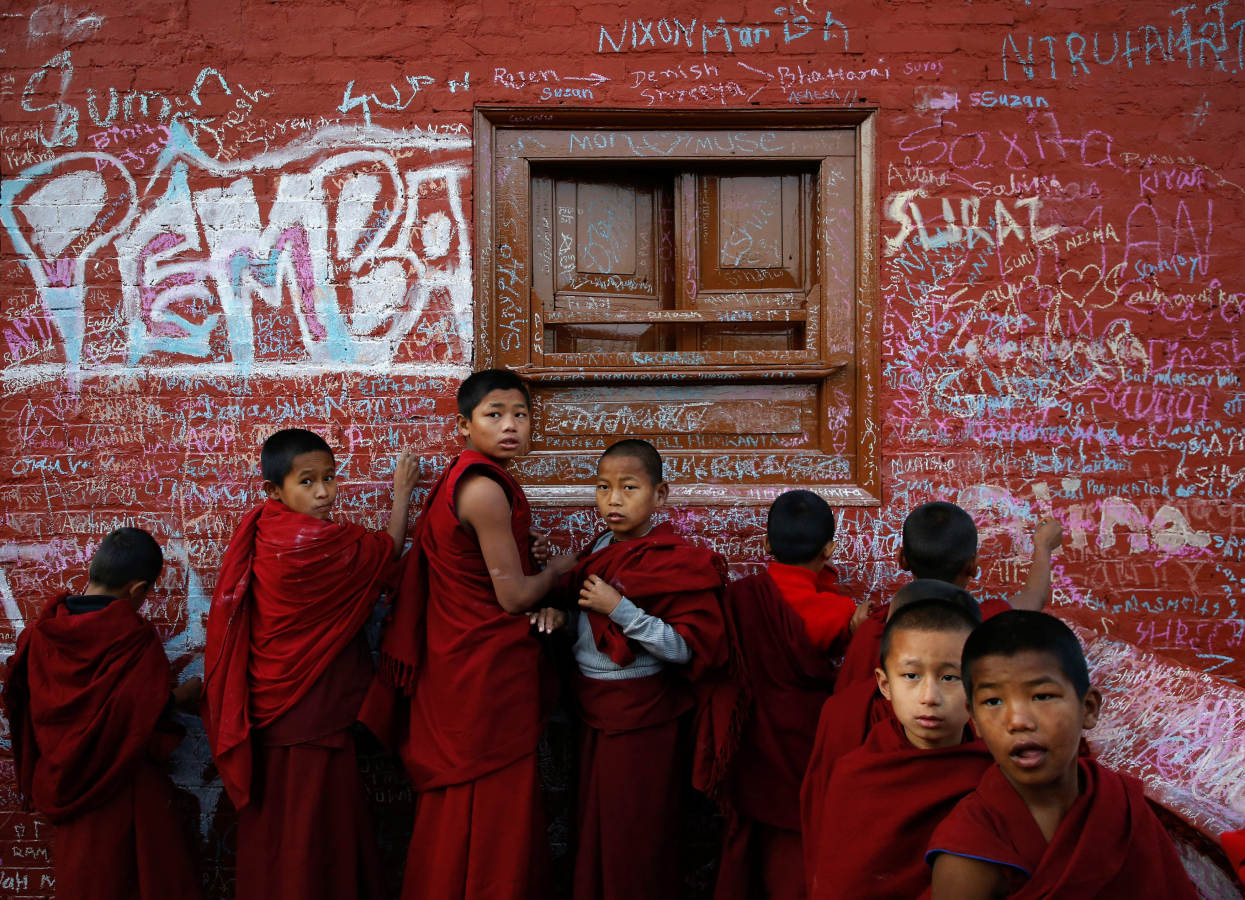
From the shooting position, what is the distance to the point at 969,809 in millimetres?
1877

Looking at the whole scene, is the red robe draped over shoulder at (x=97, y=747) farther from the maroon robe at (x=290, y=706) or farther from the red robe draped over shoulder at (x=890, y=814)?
the red robe draped over shoulder at (x=890, y=814)

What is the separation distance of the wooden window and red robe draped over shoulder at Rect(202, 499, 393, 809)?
3.11ft

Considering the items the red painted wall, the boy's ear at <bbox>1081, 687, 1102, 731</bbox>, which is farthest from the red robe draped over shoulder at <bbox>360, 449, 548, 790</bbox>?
the boy's ear at <bbox>1081, 687, 1102, 731</bbox>

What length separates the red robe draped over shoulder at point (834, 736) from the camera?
245cm

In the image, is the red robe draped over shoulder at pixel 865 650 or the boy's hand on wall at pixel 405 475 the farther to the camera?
the boy's hand on wall at pixel 405 475

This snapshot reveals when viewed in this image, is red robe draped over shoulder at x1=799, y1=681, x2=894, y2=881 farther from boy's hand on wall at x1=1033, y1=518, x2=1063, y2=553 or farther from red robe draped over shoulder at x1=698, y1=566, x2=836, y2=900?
boy's hand on wall at x1=1033, y1=518, x2=1063, y2=553

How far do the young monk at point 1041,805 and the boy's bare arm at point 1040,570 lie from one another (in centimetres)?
142

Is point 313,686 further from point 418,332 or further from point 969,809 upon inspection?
point 969,809

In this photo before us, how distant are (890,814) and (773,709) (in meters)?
0.98

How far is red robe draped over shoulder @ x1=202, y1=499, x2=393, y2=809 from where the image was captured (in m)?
3.07

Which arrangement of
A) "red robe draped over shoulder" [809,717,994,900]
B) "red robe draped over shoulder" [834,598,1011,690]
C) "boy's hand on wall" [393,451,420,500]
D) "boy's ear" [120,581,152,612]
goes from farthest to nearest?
"boy's hand on wall" [393,451,420,500] < "boy's ear" [120,581,152,612] < "red robe draped over shoulder" [834,598,1011,690] < "red robe draped over shoulder" [809,717,994,900]

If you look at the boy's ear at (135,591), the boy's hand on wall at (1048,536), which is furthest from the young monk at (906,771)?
the boy's ear at (135,591)

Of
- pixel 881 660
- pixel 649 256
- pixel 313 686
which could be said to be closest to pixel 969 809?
pixel 881 660

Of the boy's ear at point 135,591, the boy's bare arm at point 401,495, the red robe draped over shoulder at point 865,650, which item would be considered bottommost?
the red robe draped over shoulder at point 865,650
